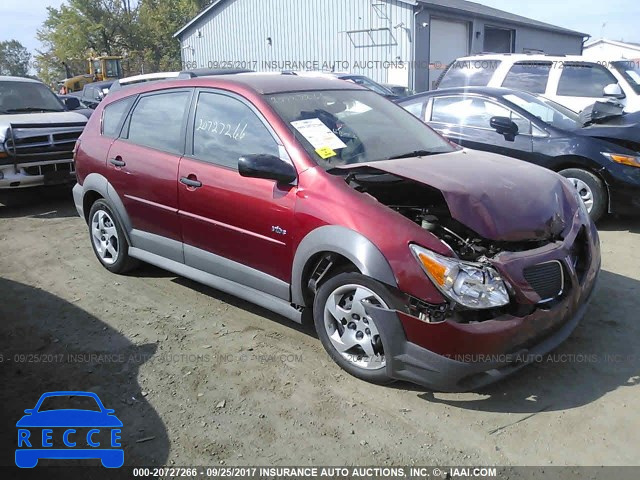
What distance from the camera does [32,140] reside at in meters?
7.63

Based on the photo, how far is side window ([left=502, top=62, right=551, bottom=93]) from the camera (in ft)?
31.1

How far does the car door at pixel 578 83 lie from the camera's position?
903 cm

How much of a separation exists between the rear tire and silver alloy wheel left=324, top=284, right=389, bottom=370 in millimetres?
4025

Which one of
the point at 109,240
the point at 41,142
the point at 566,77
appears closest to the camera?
the point at 109,240

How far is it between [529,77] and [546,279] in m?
7.61

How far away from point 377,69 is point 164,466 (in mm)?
20192

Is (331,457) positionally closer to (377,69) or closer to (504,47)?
(377,69)

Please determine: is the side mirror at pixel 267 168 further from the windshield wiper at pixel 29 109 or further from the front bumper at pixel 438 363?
the windshield wiper at pixel 29 109

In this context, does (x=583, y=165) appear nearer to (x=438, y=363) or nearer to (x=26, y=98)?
(x=438, y=363)

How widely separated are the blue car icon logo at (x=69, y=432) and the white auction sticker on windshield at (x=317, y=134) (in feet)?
6.81

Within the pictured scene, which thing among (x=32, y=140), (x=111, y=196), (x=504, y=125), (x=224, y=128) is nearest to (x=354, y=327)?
(x=224, y=128)

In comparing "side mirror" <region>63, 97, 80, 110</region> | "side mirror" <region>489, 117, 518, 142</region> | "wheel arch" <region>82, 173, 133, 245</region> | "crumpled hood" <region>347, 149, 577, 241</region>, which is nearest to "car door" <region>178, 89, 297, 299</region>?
"crumpled hood" <region>347, 149, 577, 241</region>

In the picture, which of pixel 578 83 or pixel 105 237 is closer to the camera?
pixel 105 237

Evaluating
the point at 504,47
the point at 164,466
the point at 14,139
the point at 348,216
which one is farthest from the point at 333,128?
the point at 504,47
